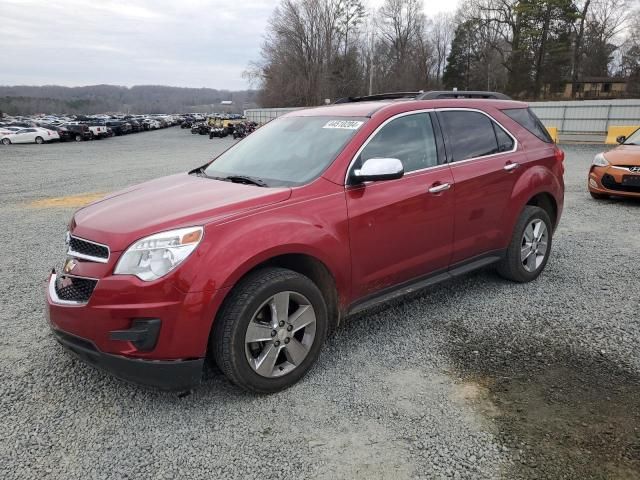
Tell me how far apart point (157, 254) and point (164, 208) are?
46 cm

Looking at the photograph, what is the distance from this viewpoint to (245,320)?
2822mm

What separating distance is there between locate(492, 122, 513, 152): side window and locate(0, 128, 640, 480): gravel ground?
136 centimetres

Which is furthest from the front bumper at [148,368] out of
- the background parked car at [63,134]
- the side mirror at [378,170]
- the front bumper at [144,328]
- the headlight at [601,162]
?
the background parked car at [63,134]

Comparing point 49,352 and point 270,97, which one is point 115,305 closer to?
point 49,352

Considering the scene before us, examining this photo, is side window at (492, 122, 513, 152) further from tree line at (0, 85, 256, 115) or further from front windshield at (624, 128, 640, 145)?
tree line at (0, 85, 256, 115)

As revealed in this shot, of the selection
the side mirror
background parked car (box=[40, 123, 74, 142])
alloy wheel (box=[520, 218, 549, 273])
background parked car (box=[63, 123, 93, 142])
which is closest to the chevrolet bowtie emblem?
the side mirror

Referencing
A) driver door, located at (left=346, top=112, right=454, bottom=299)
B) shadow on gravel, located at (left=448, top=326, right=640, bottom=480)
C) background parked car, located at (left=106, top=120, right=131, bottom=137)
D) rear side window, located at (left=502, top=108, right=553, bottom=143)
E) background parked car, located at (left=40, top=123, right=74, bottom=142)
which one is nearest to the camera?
shadow on gravel, located at (left=448, top=326, right=640, bottom=480)

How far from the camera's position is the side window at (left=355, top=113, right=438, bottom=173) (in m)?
3.60

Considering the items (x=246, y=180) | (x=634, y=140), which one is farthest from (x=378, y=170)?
(x=634, y=140)

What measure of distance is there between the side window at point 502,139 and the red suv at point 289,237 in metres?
0.01

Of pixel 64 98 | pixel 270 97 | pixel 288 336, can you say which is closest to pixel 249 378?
pixel 288 336

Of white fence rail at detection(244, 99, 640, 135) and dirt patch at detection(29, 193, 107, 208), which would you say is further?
white fence rail at detection(244, 99, 640, 135)

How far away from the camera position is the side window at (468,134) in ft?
13.5

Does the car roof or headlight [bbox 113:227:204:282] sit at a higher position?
the car roof
